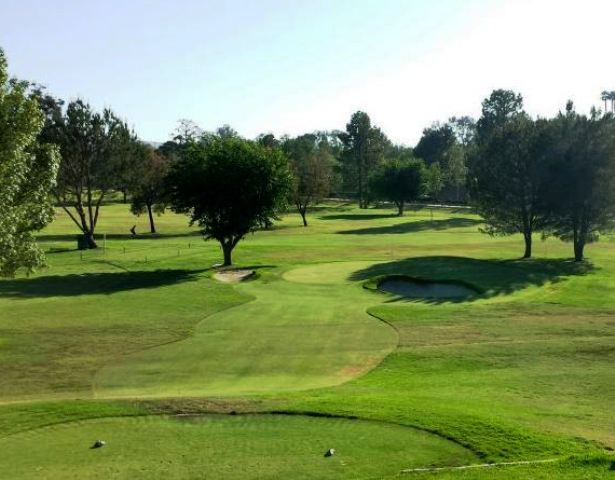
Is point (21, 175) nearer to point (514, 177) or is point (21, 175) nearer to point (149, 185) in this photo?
point (514, 177)

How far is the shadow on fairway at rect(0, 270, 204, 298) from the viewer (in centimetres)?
4534

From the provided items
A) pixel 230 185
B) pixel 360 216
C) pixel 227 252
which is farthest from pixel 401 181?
pixel 230 185

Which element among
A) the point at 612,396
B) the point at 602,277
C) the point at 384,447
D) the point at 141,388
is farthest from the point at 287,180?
the point at 384,447

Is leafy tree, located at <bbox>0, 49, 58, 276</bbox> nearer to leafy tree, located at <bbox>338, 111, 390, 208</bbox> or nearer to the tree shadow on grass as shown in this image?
the tree shadow on grass

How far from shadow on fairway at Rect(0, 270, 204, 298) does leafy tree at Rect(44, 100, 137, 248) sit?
23811mm

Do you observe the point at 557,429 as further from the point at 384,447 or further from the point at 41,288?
the point at 41,288

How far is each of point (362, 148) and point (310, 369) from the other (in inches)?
5864

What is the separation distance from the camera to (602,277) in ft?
169

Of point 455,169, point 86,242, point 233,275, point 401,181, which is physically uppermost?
point 455,169

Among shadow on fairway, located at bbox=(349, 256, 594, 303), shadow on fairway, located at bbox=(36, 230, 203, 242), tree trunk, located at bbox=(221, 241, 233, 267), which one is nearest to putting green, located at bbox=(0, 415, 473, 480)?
shadow on fairway, located at bbox=(349, 256, 594, 303)

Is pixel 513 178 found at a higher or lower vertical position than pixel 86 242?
higher

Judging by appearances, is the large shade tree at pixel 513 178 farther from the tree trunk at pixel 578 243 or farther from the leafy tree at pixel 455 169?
the leafy tree at pixel 455 169

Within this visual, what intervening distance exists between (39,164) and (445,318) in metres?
22.7

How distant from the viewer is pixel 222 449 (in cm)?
1591
